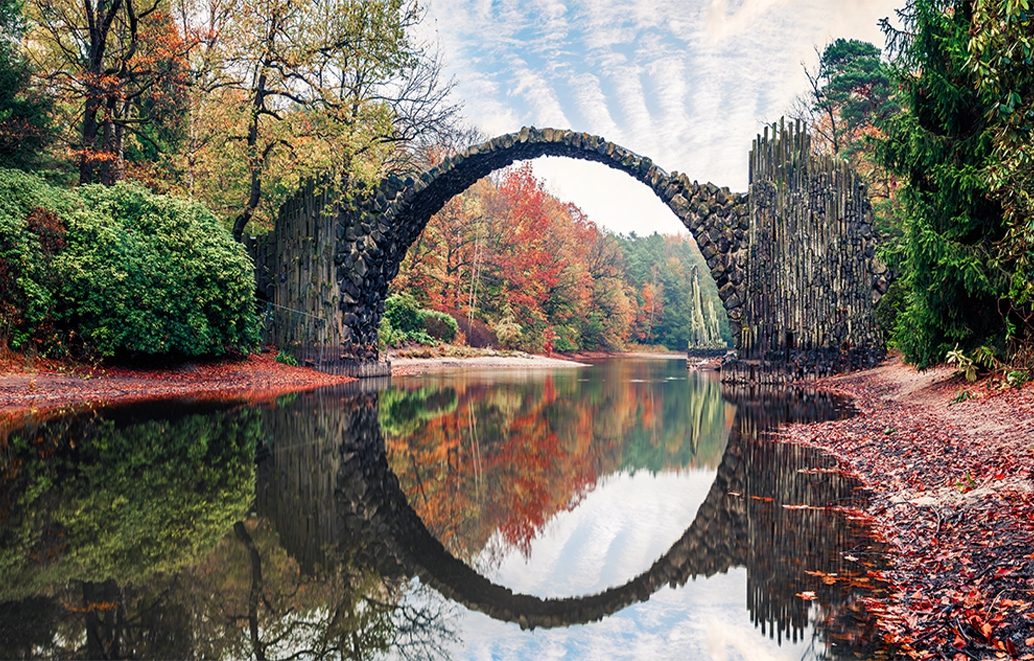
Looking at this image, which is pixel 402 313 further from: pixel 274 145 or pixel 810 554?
pixel 810 554

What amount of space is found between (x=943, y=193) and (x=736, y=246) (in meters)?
6.94

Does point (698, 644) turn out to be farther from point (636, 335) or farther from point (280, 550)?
point (636, 335)

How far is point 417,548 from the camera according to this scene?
417 cm

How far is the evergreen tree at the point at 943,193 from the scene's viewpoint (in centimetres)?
1023

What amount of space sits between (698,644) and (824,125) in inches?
1418

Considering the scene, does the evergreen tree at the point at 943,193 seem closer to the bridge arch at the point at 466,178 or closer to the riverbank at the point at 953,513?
the riverbank at the point at 953,513

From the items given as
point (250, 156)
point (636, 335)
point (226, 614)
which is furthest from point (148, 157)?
point (636, 335)

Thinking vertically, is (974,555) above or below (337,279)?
below

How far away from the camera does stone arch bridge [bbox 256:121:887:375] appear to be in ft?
55.5

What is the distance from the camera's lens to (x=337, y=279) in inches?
760

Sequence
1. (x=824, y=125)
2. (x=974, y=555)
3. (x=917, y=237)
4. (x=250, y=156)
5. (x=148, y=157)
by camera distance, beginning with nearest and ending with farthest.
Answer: (x=974, y=555) < (x=917, y=237) < (x=250, y=156) < (x=148, y=157) < (x=824, y=125)

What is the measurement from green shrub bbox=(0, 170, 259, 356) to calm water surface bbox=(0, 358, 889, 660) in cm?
537

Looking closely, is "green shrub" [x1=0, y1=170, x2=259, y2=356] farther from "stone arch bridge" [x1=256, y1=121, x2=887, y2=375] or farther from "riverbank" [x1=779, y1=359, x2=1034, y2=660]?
"riverbank" [x1=779, y1=359, x2=1034, y2=660]

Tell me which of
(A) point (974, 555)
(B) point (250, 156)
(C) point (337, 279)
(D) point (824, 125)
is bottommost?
(A) point (974, 555)
